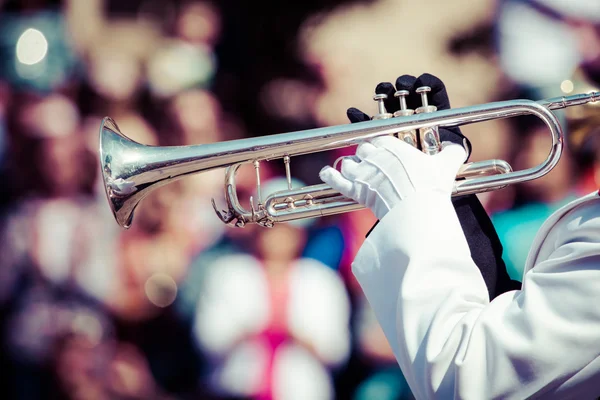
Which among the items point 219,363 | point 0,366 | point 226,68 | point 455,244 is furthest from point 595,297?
point 0,366

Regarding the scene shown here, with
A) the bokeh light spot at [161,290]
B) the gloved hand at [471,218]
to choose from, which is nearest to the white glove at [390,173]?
the gloved hand at [471,218]

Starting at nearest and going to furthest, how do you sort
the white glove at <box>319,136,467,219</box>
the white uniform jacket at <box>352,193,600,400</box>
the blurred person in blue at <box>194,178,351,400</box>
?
1. the white uniform jacket at <box>352,193,600,400</box>
2. the white glove at <box>319,136,467,219</box>
3. the blurred person in blue at <box>194,178,351,400</box>

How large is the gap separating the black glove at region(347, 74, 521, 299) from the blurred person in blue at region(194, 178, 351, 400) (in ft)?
3.54

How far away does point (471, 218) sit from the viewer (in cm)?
171

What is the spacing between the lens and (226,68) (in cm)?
285

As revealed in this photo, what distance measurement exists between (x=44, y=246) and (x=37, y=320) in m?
0.37

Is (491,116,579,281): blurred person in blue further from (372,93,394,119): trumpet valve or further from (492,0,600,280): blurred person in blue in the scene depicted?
(372,93,394,119): trumpet valve

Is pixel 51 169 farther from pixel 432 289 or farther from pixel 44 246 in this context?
pixel 432 289

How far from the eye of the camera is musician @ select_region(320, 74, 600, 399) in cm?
102

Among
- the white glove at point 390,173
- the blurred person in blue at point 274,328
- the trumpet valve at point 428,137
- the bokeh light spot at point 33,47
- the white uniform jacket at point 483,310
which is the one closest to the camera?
the white uniform jacket at point 483,310

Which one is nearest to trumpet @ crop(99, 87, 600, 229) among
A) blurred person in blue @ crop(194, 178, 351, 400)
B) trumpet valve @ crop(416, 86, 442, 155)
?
trumpet valve @ crop(416, 86, 442, 155)

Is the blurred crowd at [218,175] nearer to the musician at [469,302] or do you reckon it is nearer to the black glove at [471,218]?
the black glove at [471,218]

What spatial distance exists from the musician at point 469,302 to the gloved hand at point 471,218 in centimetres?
36

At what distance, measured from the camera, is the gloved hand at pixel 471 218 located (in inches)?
63.2
